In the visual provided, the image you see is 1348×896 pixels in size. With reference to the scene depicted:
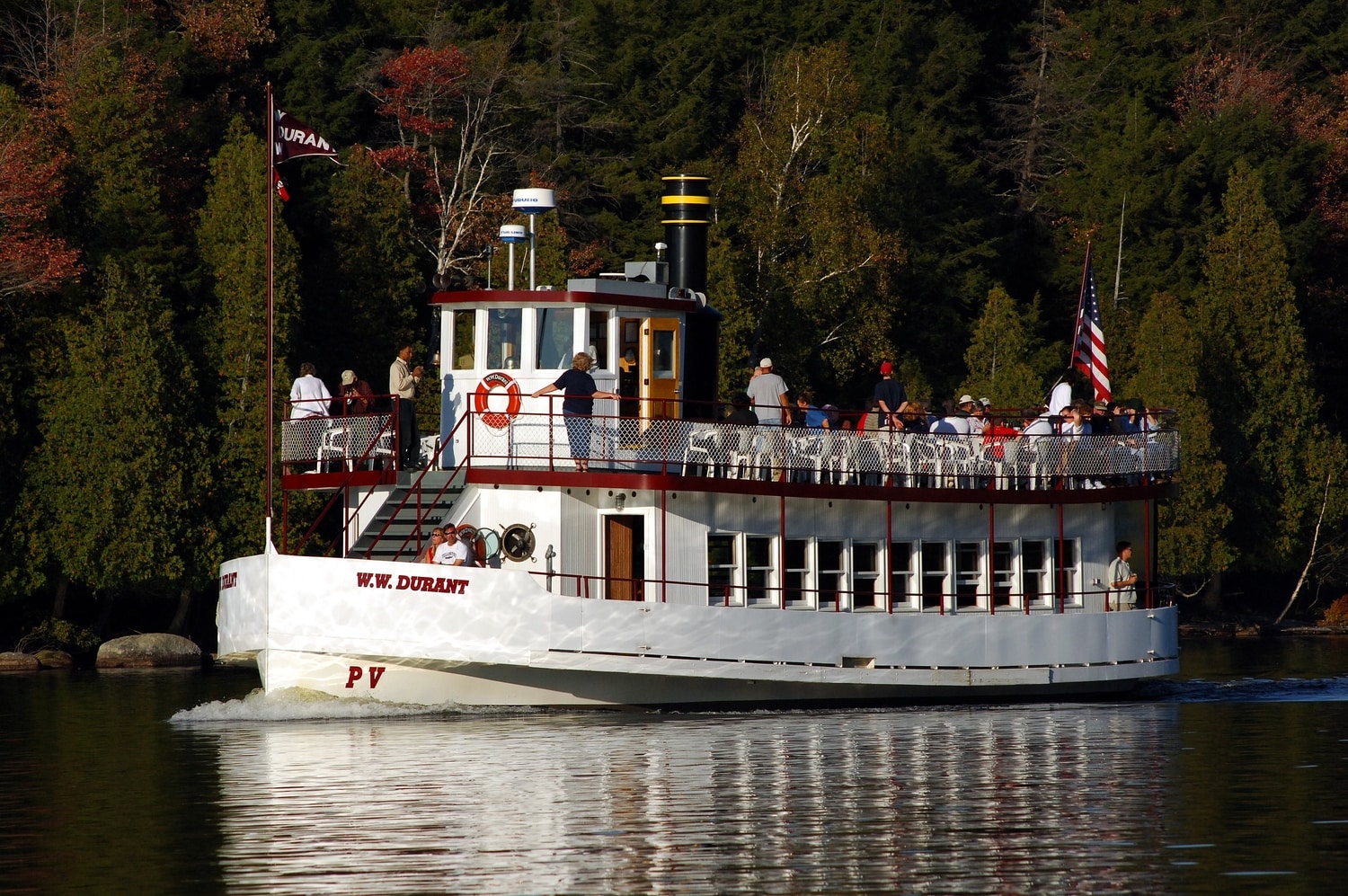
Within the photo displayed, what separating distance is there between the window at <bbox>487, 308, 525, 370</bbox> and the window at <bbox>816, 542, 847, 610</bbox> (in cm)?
466

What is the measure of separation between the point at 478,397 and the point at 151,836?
10206 mm

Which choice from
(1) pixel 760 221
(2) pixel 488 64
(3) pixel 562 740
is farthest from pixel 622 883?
(2) pixel 488 64

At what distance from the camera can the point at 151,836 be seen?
54.3 ft

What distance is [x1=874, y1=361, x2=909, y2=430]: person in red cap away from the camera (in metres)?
27.3

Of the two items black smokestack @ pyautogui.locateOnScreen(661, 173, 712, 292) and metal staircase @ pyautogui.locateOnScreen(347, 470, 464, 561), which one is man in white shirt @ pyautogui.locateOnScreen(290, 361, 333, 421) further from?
black smokestack @ pyautogui.locateOnScreen(661, 173, 712, 292)

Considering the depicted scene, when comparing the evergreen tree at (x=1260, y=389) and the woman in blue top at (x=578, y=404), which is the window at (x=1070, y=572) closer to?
the woman in blue top at (x=578, y=404)

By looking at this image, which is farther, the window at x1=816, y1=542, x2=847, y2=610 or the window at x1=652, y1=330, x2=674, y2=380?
the window at x1=652, y1=330, x2=674, y2=380

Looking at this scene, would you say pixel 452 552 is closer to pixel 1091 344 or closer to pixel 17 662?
pixel 1091 344

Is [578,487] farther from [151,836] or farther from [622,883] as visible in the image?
[622,883]

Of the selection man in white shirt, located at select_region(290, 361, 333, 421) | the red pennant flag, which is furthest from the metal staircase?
the red pennant flag

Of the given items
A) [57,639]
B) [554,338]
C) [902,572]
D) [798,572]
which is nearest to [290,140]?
[554,338]

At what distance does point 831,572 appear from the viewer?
1045 inches

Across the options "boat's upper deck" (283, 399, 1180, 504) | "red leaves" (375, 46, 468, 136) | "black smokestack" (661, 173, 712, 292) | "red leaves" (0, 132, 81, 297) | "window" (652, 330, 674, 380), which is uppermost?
"red leaves" (375, 46, 468, 136)

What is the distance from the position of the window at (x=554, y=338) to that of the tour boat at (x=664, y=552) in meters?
0.03
